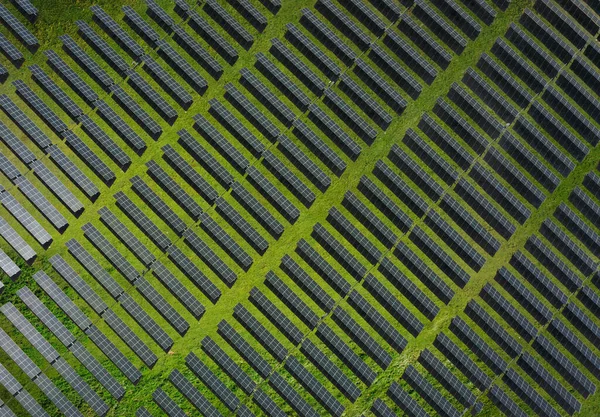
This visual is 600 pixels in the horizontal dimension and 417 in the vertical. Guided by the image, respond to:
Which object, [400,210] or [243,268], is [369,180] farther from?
[243,268]

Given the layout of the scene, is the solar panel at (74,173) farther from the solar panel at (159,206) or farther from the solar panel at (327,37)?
the solar panel at (327,37)

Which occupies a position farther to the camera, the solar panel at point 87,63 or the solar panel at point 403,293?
the solar panel at point 87,63

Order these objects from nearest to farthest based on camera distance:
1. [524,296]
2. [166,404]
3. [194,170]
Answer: [166,404] < [194,170] < [524,296]

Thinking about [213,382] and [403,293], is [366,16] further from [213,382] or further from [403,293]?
[213,382]

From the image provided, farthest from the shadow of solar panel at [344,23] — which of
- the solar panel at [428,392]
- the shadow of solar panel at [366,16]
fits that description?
the solar panel at [428,392]

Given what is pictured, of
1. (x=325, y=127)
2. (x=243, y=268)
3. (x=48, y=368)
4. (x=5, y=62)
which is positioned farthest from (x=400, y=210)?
(x=5, y=62)

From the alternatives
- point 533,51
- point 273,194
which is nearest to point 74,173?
point 273,194

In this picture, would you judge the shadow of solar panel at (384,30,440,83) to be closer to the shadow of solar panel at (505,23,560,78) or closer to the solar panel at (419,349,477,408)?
the shadow of solar panel at (505,23,560,78)
